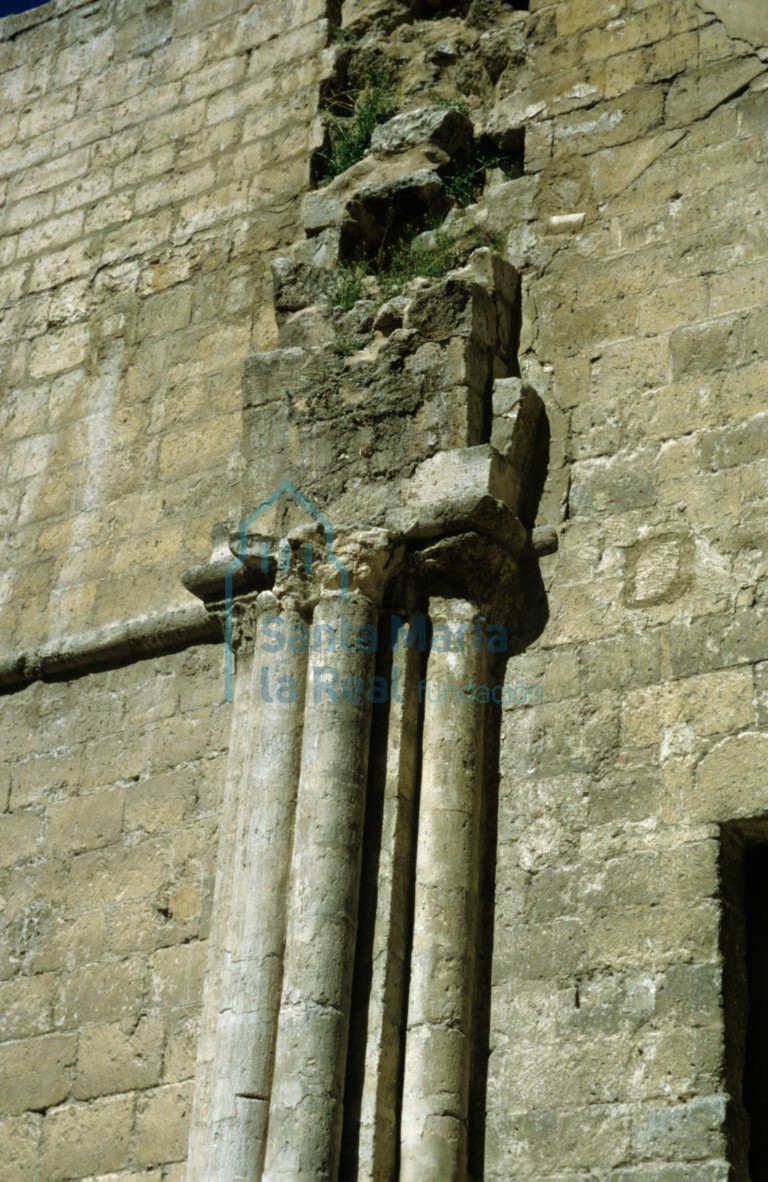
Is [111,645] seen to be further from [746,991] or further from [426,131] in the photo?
[746,991]

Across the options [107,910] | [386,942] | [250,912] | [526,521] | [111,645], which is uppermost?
[111,645]

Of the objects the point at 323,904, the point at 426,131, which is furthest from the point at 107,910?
the point at 426,131

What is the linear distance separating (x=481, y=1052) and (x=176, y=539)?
2.41 metres

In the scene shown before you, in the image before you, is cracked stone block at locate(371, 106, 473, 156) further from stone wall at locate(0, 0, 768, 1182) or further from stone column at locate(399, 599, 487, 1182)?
stone column at locate(399, 599, 487, 1182)

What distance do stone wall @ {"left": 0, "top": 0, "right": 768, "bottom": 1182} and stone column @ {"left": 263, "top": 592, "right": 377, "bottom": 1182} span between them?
390 mm

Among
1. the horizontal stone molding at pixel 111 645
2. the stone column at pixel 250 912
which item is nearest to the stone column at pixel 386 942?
the stone column at pixel 250 912

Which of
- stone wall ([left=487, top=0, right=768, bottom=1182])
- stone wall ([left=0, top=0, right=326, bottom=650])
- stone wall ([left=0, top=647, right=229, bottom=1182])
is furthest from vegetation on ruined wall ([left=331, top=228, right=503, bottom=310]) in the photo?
stone wall ([left=0, top=647, right=229, bottom=1182])

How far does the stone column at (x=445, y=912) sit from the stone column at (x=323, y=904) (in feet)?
0.58

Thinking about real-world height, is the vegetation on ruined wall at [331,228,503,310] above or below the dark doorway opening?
above

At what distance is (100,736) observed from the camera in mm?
6348

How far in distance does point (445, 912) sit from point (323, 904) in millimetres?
322

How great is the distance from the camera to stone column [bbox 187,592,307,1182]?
189 inches

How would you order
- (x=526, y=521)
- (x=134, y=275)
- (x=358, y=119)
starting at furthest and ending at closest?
(x=134, y=275) < (x=358, y=119) < (x=526, y=521)

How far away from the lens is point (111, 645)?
21.1ft
